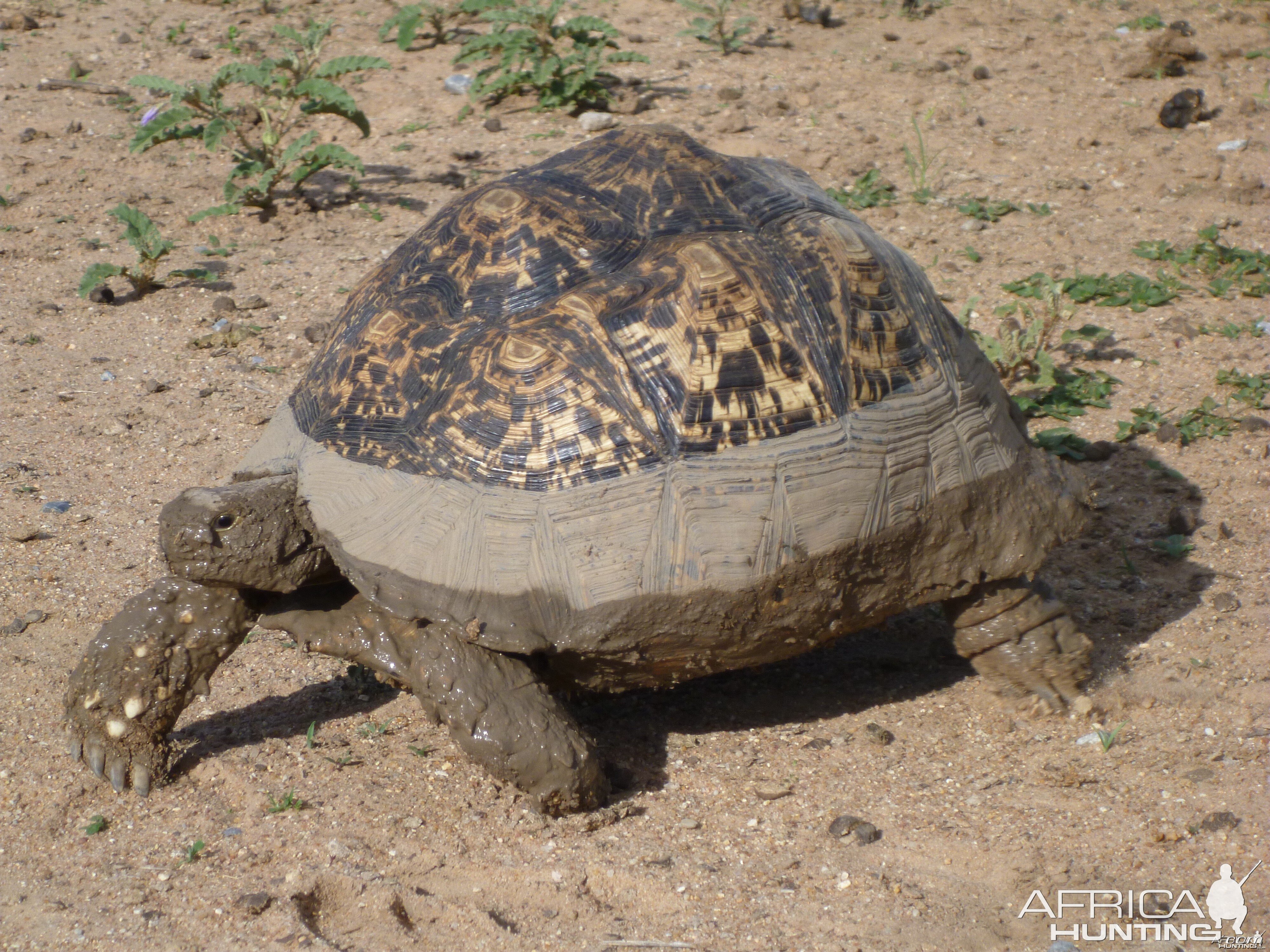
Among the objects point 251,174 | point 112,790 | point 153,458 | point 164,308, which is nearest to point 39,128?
point 251,174

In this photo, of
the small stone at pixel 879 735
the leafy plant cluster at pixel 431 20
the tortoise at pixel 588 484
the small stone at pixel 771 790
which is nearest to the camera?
the tortoise at pixel 588 484

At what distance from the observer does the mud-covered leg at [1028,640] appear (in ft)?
12.8

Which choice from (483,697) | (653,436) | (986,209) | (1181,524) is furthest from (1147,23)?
(483,697)

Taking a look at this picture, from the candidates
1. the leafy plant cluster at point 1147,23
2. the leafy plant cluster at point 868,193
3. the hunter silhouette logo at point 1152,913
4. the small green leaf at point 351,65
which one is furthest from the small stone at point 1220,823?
the leafy plant cluster at point 1147,23

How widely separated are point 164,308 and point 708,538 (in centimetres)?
451

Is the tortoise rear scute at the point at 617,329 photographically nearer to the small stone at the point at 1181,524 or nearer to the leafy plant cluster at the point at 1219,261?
the small stone at the point at 1181,524

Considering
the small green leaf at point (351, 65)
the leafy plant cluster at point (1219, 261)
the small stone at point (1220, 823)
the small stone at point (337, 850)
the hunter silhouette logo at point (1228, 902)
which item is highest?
the small green leaf at point (351, 65)

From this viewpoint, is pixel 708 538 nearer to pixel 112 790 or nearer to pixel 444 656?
pixel 444 656

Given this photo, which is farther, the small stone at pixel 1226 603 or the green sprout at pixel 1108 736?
the small stone at pixel 1226 603

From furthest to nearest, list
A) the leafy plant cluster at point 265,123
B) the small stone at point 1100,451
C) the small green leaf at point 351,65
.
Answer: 1. the small green leaf at point 351,65
2. the leafy plant cluster at point 265,123
3. the small stone at point 1100,451

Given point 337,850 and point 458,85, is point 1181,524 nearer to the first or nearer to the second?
point 337,850

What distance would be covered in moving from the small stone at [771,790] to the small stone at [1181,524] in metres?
2.18

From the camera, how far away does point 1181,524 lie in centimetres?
471

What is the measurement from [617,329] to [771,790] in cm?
150
